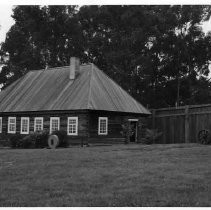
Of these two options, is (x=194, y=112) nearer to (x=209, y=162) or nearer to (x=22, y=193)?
(x=209, y=162)

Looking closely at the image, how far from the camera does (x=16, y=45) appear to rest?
176ft

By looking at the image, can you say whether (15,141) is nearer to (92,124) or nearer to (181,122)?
(92,124)

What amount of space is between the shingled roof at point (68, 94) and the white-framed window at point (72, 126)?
0.80 meters

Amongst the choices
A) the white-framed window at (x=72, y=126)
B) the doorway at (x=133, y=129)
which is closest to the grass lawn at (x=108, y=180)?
the white-framed window at (x=72, y=126)

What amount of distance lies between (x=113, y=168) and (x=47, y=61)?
126 ft

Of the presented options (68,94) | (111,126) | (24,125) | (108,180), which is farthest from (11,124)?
(108,180)

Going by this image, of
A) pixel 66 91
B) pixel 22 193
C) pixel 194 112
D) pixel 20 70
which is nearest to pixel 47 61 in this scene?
pixel 20 70

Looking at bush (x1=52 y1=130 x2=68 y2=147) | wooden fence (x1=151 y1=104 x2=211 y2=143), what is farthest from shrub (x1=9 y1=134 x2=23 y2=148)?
wooden fence (x1=151 y1=104 x2=211 y2=143)

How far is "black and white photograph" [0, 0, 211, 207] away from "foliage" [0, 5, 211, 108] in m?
0.11

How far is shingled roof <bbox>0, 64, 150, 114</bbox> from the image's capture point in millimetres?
31703

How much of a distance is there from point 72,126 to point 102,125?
196 cm

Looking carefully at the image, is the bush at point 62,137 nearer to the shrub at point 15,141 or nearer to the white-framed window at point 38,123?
the shrub at point 15,141

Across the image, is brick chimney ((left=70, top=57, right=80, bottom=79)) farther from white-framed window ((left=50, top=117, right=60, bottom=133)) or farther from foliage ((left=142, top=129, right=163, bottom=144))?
foliage ((left=142, top=129, right=163, bottom=144))

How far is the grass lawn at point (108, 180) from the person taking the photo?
10562mm
